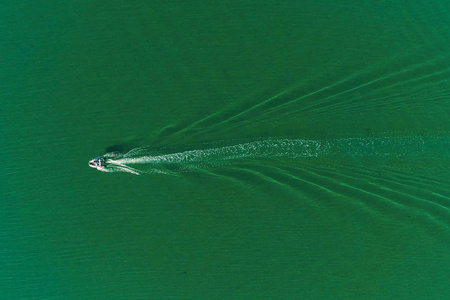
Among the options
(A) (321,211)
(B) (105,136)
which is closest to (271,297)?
(A) (321,211)

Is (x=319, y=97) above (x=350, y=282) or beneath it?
above

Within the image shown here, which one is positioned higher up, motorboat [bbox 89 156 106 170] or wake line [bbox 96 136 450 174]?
motorboat [bbox 89 156 106 170]

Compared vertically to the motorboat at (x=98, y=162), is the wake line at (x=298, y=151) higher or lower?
lower

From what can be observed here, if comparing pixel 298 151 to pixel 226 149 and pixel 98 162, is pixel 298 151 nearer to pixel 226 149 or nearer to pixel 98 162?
pixel 226 149

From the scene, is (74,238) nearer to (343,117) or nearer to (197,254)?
(197,254)
